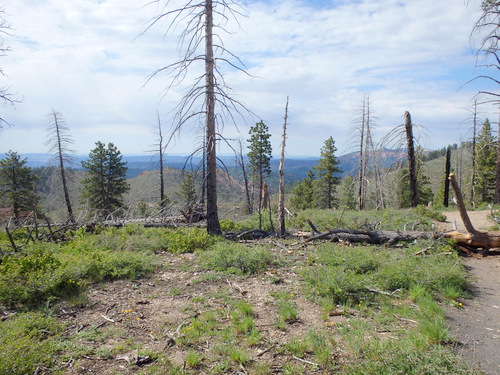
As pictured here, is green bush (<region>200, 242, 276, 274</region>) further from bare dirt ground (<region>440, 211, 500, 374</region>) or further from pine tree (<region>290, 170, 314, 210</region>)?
pine tree (<region>290, 170, 314, 210</region>)

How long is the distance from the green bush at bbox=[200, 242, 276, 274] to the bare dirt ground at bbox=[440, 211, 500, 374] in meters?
4.03

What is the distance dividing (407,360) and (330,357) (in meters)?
0.94

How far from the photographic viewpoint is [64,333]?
13.9 feet

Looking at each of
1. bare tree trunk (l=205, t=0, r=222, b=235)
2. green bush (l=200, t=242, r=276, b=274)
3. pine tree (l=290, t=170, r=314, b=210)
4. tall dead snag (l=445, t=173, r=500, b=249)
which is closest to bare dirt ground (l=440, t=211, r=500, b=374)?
tall dead snag (l=445, t=173, r=500, b=249)

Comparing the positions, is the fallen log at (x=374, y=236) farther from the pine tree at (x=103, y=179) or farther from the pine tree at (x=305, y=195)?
the pine tree at (x=305, y=195)

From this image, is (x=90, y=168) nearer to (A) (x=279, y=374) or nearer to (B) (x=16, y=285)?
(B) (x=16, y=285)

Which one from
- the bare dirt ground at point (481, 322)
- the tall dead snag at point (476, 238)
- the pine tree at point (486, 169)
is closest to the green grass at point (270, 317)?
the bare dirt ground at point (481, 322)

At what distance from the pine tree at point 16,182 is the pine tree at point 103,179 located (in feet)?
14.7

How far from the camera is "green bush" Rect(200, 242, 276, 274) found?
7152 mm

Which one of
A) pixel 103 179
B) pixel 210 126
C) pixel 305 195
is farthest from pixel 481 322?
pixel 305 195

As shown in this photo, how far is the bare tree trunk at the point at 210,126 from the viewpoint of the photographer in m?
9.46

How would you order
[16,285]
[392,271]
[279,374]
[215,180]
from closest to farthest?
[279,374], [16,285], [392,271], [215,180]

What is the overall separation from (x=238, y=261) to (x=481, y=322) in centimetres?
493

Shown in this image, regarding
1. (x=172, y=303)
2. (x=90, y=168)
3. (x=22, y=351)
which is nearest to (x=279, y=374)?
(x=172, y=303)
